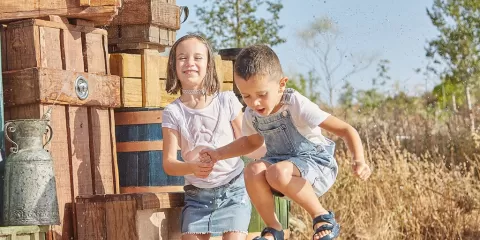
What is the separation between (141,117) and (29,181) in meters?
1.04

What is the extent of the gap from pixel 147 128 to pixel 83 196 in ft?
2.23

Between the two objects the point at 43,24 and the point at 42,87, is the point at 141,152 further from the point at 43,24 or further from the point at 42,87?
the point at 43,24

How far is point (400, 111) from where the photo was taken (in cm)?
1368

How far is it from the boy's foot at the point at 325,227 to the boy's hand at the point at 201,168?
625mm

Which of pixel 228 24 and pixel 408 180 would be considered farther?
pixel 228 24

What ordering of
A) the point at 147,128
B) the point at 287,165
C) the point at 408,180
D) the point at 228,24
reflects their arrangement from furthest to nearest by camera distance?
the point at 228,24
the point at 408,180
the point at 147,128
the point at 287,165

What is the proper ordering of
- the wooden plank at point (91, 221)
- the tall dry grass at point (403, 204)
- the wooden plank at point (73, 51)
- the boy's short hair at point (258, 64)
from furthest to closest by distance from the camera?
1. the tall dry grass at point (403, 204)
2. the wooden plank at point (73, 51)
3. the wooden plank at point (91, 221)
4. the boy's short hair at point (258, 64)

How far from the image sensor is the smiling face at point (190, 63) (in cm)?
520

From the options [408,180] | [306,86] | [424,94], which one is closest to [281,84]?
[408,180]

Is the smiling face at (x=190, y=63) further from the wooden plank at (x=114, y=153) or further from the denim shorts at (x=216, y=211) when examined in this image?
the wooden plank at (x=114, y=153)

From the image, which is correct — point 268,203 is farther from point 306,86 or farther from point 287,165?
point 306,86

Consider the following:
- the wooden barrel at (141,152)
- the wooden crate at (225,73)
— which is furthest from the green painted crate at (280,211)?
the wooden crate at (225,73)

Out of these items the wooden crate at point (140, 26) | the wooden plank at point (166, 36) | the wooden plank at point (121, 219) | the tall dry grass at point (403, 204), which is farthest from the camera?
the tall dry grass at point (403, 204)

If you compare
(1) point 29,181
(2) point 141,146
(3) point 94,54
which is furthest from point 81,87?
(1) point 29,181
